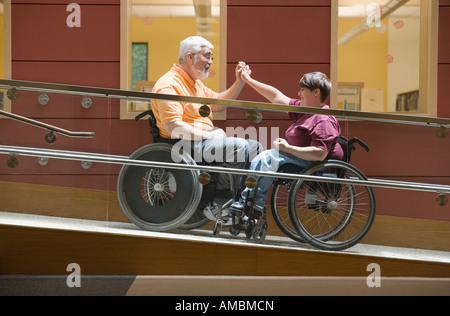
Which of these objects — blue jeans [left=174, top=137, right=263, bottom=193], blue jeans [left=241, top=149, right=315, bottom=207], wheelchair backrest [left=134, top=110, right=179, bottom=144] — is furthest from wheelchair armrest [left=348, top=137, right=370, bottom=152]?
wheelchair backrest [left=134, top=110, right=179, bottom=144]

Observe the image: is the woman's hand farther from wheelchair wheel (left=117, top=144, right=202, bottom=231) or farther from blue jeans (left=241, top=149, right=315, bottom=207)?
wheelchair wheel (left=117, top=144, right=202, bottom=231)

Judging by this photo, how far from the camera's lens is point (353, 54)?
4.14 metres

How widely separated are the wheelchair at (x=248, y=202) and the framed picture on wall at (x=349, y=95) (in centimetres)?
115

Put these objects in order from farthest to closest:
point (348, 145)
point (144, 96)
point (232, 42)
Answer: point (232, 42) → point (348, 145) → point (144, 96)

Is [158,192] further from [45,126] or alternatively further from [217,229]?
[45,126]

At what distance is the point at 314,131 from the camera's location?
9.90 ft

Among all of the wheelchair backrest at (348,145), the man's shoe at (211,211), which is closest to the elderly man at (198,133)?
the man's shoe at (211,211)

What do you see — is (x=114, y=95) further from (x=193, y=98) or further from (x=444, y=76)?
(x=444, y=76)

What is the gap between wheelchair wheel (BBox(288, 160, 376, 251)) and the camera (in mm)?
3025

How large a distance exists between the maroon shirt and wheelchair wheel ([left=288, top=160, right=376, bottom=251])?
0.11m

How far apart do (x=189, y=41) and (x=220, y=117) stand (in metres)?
0.52

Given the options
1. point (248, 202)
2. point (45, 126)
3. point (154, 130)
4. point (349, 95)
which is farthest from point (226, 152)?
point (349, 95)

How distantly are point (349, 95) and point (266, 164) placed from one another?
55.1 inches

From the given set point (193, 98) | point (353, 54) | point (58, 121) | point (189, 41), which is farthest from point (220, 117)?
point (353, 54)
